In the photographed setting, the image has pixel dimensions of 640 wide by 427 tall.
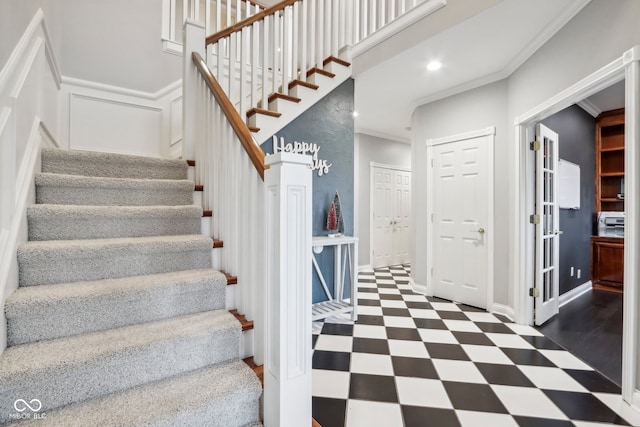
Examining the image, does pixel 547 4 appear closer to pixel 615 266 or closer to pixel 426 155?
pixel 426 155

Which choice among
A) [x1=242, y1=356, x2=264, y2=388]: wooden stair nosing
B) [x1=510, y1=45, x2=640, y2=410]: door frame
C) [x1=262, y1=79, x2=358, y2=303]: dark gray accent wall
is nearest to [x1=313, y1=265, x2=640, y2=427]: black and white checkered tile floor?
[x1=510, y1=45, x2=640, y2=410]: door frame

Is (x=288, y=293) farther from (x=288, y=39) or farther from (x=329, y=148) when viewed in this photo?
(x=288, y=39)

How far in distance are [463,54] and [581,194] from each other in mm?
3093

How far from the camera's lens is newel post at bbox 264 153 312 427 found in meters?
1.16

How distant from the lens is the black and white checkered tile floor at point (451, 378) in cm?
159

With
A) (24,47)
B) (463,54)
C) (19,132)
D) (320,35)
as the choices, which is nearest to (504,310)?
(463,54)

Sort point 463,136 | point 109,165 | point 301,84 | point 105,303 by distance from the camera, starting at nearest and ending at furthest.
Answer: point 105,303, point 109,165, point 301,84, point 463,136

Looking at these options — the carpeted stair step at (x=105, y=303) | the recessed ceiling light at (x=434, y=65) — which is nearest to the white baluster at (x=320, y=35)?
the recessed ceiling light at (x=434, y=65)

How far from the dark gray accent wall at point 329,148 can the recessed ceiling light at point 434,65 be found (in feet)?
2.65

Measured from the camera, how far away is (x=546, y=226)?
121 inches

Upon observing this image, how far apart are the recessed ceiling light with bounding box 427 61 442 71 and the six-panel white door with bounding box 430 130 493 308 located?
906mm

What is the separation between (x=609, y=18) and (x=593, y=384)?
2274 millimetres

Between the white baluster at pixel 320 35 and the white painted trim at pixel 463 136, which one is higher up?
the white baluster at pixel 320 35

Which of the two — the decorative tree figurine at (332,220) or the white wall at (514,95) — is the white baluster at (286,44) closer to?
the decorative tree figurine at (332,220)
